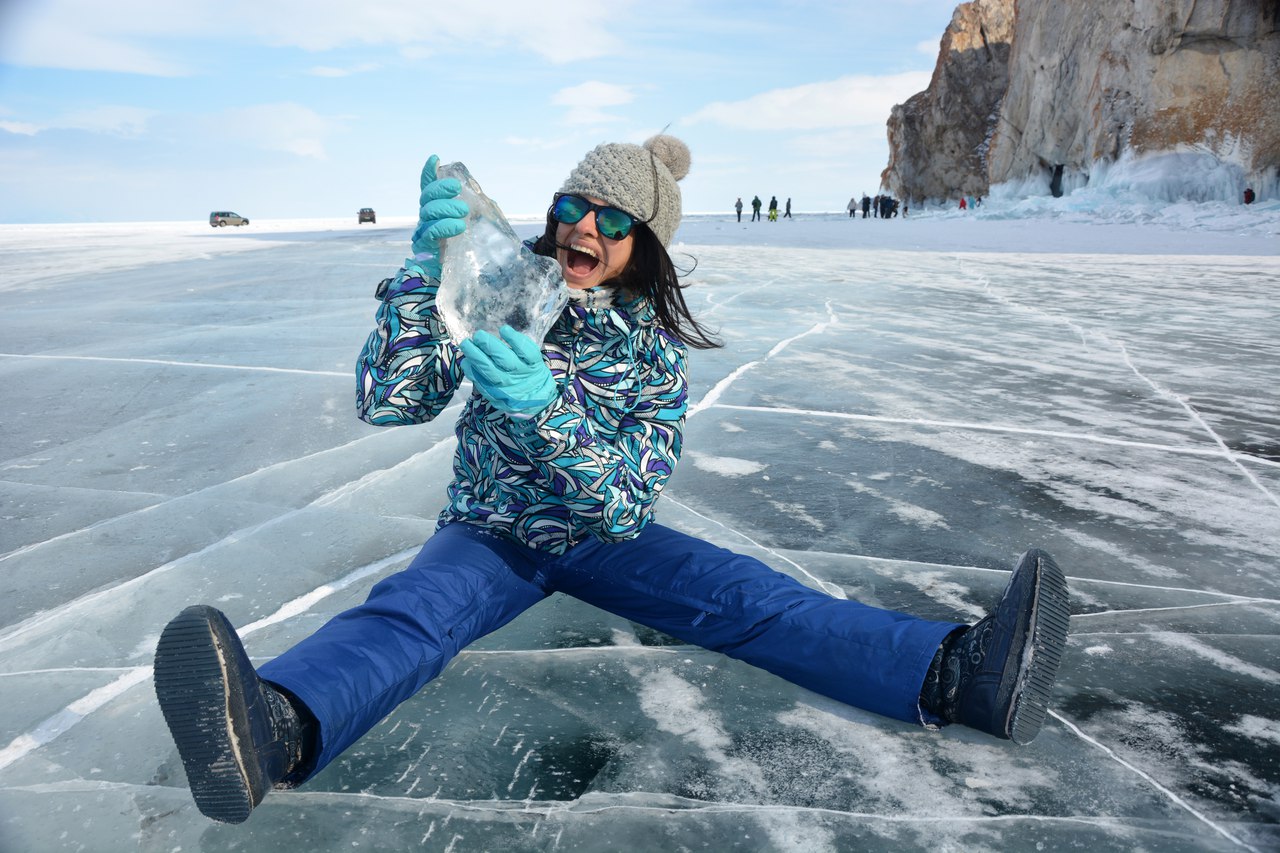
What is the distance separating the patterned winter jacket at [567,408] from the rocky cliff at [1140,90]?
94.1 ft

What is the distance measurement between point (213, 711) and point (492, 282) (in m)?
0.84

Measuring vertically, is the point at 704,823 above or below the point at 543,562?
below

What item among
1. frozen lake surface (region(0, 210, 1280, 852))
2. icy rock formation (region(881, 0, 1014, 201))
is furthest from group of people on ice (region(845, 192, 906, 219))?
frozen lake surface (region(0, 210, 1280, 852))

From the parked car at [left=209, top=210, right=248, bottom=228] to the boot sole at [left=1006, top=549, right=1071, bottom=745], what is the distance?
46.3 metres

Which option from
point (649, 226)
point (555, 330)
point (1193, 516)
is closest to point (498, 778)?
point (555, 330)

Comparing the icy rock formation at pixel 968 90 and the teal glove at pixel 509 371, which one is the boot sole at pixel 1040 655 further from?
the icy rock formation at pixel 968 90

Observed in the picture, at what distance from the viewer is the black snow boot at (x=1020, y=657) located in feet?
4.88

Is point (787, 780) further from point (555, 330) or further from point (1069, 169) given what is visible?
point (1069, 169)

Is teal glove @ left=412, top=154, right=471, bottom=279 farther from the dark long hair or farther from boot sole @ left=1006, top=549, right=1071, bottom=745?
boot sole @ left=1006, top=549, right=1071, bottom=745

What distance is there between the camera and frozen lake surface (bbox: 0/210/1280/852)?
54.3 inches

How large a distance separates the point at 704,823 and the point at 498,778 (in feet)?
1.14

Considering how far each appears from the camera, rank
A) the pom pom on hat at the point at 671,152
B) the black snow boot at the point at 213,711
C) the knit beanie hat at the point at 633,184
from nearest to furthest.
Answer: the black snow boot at the point at 213,711 → the knit beanie hat at the point at 633,184 → the pom pom on hat at the point at 671,152

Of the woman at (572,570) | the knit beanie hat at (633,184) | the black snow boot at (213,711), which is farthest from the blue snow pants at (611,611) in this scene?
the knit beanie hat at (633,184)

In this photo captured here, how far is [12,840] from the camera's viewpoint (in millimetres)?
1303
